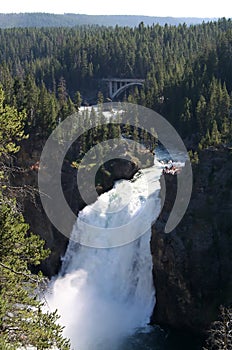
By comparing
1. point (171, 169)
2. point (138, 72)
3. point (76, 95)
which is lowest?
point (171, 169)

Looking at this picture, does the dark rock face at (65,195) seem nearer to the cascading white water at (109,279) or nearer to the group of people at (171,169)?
the cascading white water at (109,279)

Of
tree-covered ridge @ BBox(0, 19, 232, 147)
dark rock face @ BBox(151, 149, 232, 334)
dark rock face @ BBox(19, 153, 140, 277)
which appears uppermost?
tree-covered ridge @ BBox(0, 19, 232, 147)

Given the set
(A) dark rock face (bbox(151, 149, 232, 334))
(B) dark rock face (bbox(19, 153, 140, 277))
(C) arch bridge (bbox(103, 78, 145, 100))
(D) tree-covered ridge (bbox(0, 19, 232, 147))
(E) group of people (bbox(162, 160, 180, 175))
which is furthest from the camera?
(C) arch bridge (bbox(103, 78, 145, 100))

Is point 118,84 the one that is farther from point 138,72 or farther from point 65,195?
point 65,195

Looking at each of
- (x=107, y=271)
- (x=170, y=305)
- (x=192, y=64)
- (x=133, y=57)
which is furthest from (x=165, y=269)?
(x=133, y=57)

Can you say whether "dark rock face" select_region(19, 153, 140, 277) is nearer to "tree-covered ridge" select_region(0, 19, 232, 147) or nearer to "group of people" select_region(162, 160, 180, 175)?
"group of people" select_region(162, 160, 180, 175)

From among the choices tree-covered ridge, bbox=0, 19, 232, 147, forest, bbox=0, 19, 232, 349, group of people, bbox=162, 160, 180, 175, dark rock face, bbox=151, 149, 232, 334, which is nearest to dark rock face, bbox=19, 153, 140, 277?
forest, bbox=0, 19, 232, 349

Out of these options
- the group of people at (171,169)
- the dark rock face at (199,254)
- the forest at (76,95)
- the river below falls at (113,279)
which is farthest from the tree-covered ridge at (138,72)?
the river below falls at (113,279)

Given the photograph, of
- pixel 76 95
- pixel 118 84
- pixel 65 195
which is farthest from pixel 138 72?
pixel 65 195
